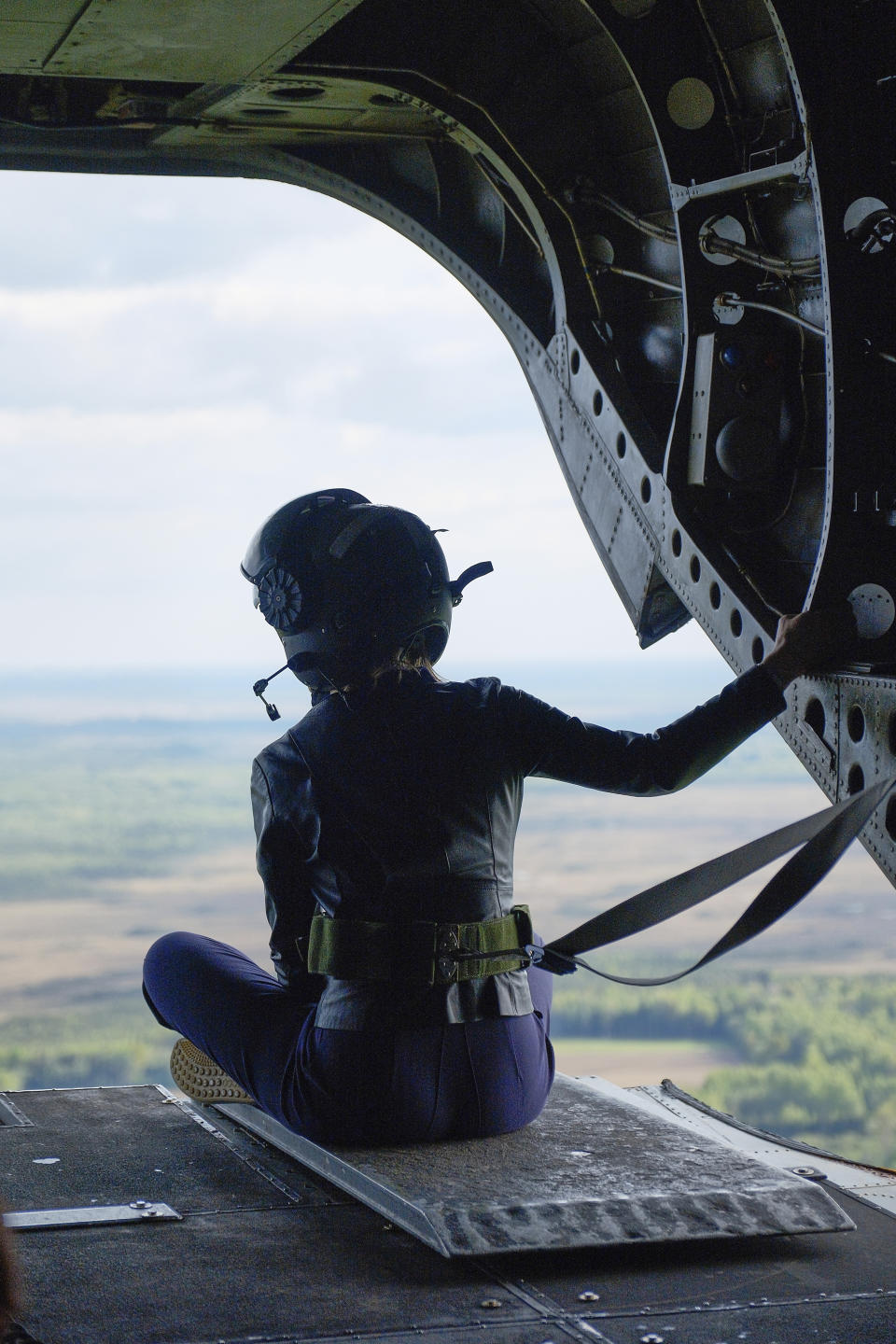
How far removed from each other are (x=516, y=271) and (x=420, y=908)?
2224mm

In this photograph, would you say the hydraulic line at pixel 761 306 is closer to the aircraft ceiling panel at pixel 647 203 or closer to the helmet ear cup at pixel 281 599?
the aircraft ceiling panel at pixel 647 203

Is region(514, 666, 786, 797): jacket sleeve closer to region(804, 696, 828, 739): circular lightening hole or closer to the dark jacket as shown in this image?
the dark jacket

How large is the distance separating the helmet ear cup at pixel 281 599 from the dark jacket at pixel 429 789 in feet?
0.56

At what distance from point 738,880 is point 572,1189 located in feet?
1.81

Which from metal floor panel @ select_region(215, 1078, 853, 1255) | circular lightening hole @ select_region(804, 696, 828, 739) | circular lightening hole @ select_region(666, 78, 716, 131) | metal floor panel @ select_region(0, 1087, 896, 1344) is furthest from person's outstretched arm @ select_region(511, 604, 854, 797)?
circular lightening hole @ select_region(666, 78, 716, 131)

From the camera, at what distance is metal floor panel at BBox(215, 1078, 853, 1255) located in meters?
2.17

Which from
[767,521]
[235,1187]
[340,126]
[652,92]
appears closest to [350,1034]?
[235,1187]

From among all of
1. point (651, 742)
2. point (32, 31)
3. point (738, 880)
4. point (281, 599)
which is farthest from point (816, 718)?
point (32, 31)

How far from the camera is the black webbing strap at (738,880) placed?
7.25 ft

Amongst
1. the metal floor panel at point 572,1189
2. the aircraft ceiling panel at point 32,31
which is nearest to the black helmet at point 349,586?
the metal floor panel at point 572,1189

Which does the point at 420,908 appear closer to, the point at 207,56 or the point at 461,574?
the point at 461,574

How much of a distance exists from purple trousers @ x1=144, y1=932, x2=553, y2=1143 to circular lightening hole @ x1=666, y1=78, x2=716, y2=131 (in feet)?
5.77

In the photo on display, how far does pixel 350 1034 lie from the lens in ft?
7.97

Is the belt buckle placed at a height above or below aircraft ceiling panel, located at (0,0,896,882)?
below
